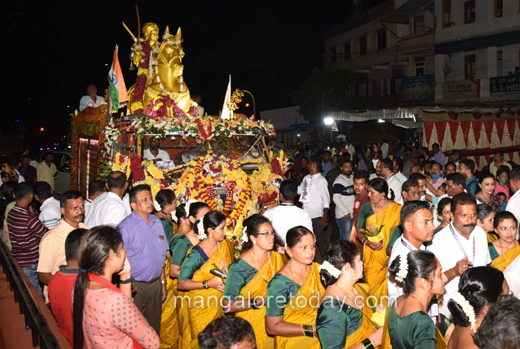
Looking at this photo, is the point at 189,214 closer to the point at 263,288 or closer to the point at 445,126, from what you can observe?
the point at 263,288

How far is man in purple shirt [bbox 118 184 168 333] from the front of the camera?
5.00 meters

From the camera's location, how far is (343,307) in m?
3.12

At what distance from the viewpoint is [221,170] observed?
771cm

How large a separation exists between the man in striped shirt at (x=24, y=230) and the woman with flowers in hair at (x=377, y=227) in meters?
4.10

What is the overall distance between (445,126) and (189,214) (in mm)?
14111

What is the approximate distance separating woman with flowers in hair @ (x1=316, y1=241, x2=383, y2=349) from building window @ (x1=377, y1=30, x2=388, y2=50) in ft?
115

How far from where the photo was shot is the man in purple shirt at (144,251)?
5.00 meters

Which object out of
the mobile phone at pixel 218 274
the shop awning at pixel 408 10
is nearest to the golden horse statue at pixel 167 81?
the mobile phone at pixel 218 274

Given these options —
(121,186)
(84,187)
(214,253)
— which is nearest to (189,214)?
(214,253)

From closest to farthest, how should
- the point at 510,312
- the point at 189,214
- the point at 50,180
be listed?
the point at 510,312 < the point at 189,214 < the point at 50,180

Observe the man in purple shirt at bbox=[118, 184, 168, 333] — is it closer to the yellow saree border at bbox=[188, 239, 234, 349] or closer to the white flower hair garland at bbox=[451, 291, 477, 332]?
the yellow saree border at bbox=[188, 239, 234, 349]

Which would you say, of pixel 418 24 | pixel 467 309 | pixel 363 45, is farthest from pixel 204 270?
pixel 363 45

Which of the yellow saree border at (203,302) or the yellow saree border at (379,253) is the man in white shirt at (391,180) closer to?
the yellow saree border at (379,253)

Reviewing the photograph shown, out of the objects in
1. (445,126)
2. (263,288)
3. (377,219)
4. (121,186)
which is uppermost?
(445,126)
